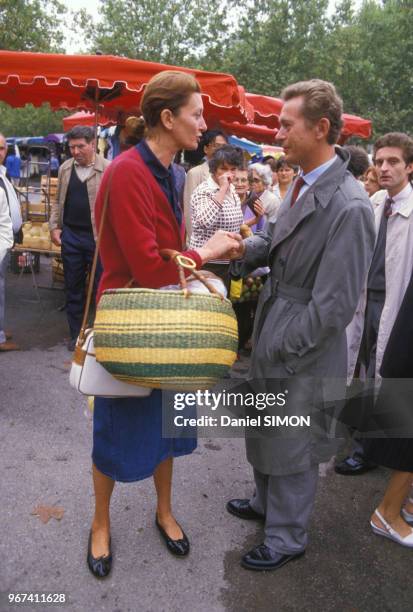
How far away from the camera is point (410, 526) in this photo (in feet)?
8.72

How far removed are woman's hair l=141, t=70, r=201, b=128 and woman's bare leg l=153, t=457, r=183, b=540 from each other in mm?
1567

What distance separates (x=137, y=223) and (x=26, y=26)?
638 inches

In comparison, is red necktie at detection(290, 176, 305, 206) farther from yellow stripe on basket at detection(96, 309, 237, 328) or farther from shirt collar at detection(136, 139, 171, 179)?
yellow stripe on basket at detection(96, 309, 237, 328)

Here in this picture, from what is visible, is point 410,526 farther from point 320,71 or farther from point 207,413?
point 320,71

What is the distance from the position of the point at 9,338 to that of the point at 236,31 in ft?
86.5

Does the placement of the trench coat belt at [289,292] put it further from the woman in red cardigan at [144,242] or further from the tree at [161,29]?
the tree at [161,29]

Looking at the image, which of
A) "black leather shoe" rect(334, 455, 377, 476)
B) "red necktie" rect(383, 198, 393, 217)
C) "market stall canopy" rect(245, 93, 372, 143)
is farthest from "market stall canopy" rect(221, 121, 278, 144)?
"black leather shoe" rect(334, 455, 377, 476)

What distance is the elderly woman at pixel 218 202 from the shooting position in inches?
159

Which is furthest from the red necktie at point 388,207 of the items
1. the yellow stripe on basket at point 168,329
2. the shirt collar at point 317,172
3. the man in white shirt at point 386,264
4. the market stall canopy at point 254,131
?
the market stall canopy at point 254,131

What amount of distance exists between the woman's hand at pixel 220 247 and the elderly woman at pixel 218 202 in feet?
6.22

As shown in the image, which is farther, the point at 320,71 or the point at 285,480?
the point at 320,71

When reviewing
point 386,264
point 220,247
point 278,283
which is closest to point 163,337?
point 220,247

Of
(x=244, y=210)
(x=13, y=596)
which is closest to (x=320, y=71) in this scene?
(x=244, y=210)

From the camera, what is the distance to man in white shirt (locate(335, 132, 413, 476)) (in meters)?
3.04
